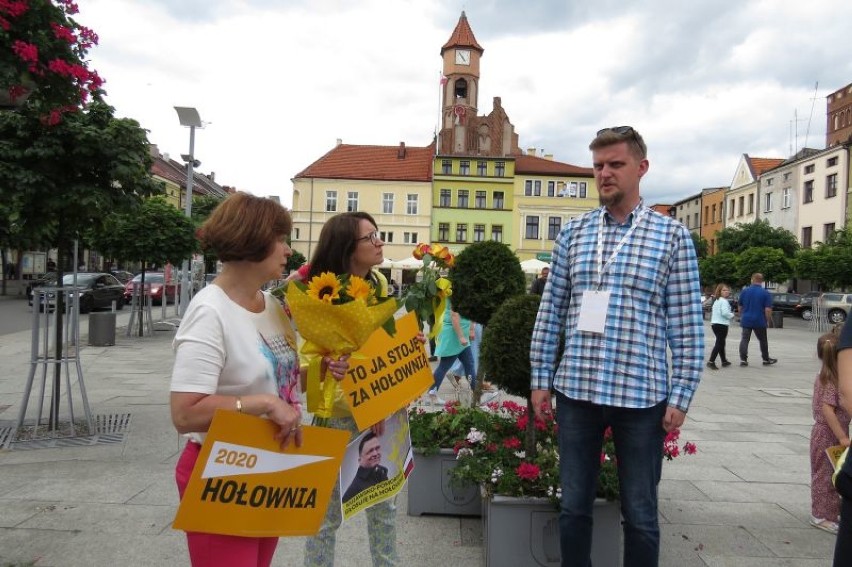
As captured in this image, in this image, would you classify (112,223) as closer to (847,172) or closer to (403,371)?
(403,371)

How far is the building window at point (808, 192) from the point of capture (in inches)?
1692

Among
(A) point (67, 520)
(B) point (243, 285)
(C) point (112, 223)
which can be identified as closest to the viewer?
(B) point (243, 285)

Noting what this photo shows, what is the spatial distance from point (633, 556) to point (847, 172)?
145 ft

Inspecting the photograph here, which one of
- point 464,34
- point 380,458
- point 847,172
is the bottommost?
point 380,458

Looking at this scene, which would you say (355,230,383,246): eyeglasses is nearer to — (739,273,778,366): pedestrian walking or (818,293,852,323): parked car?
(739,273,778,366): pedestrian walking

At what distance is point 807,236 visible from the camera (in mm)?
43125

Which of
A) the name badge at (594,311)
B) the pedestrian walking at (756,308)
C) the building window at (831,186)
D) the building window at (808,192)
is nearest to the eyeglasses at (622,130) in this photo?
the name badge at (594,311)

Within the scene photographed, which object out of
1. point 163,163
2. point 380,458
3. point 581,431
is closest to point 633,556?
point 581,431

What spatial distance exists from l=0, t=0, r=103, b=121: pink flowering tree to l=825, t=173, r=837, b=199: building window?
148 ft

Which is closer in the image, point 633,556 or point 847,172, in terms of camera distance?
point 633,556

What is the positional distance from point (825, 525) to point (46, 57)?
219 inches

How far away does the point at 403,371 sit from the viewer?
275 cm

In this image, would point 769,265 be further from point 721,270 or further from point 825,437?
point 825,437

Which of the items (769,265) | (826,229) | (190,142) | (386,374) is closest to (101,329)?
(190,142)
